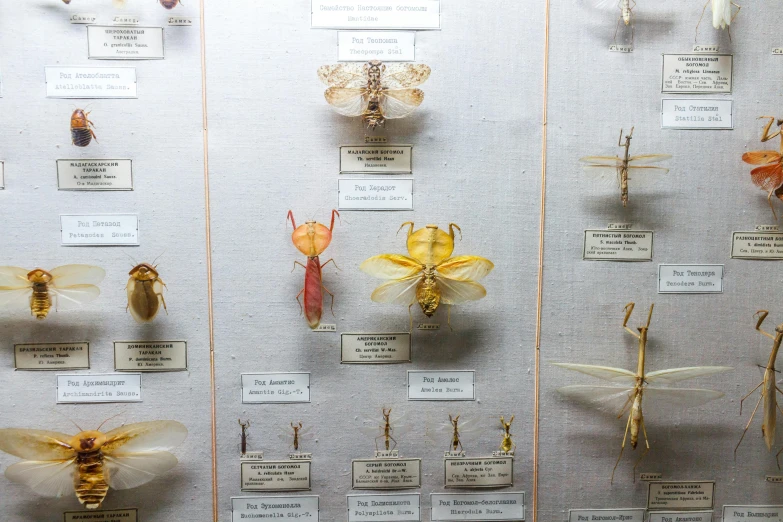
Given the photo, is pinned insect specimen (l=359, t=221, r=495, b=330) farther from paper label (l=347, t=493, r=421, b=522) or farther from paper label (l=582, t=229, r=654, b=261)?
paper label (l=347, t=493, r=421, b=522)

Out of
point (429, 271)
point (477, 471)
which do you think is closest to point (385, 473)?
point (477, 471)

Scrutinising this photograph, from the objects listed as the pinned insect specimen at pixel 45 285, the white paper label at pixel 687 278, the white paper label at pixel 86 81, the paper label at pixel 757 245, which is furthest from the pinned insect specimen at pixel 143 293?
the paper label at pixel 757 245

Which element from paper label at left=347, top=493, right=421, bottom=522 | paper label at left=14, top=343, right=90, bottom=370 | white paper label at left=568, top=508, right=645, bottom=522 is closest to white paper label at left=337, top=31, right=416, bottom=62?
paper label at left=14, top=343, right=90, bottom=370

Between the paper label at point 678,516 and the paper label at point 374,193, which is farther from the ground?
the paper label at point 374,193

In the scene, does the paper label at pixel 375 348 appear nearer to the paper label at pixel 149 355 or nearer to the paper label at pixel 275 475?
the paper label at pixel 275 475

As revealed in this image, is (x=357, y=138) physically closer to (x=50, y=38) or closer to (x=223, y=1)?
(x=223, y=1)
